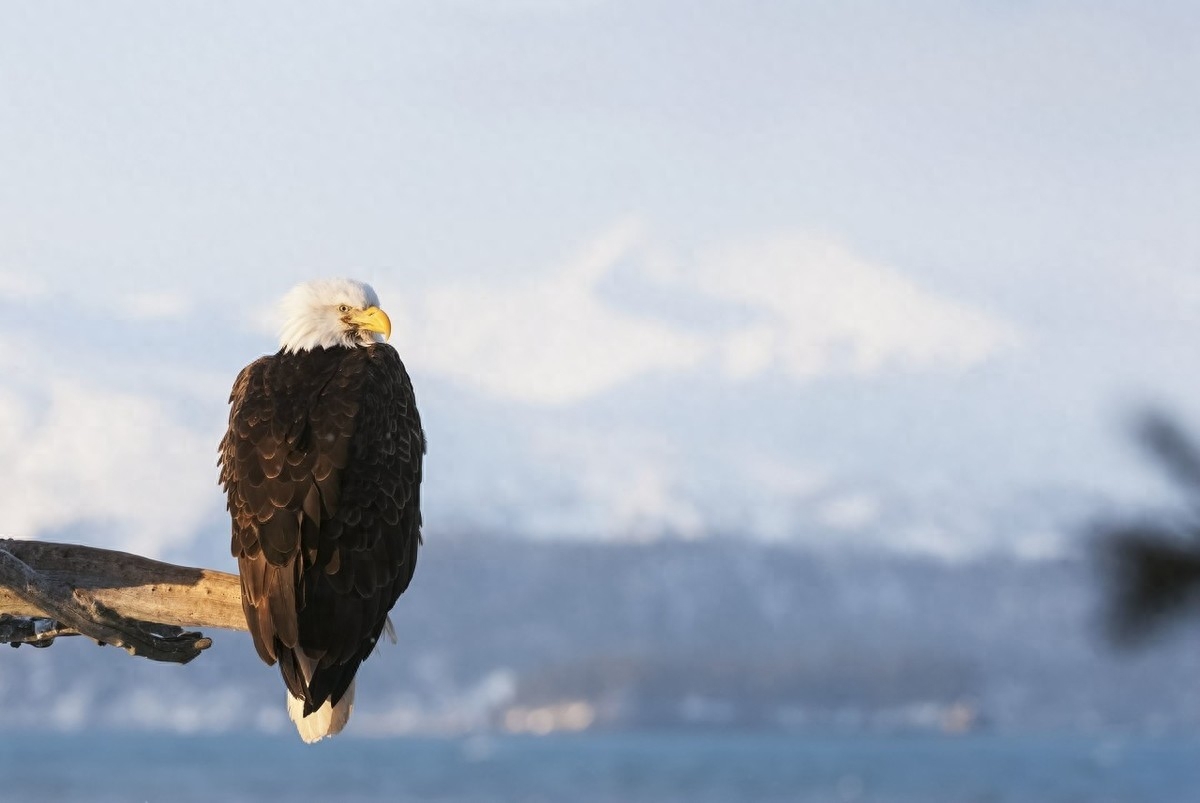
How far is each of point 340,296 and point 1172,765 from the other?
182m

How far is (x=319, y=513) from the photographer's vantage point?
722 cm

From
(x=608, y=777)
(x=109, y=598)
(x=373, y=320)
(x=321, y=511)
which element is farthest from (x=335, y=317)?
(x=608, y=777)

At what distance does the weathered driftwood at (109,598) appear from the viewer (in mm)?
6883

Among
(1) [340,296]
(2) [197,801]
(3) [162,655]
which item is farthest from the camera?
(2) [197,801]

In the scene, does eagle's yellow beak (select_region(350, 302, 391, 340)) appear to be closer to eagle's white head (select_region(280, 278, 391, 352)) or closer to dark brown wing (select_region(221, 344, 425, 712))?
eagle's white head (select_region(280, 278, 391, 352))

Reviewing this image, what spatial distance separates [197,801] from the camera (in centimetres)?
12475

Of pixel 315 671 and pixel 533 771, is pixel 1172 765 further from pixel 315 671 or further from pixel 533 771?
pixel 315 671

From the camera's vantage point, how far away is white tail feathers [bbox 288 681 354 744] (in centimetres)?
745

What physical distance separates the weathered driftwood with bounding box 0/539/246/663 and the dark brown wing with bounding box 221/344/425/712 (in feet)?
0.80

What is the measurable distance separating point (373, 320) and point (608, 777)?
144278mm

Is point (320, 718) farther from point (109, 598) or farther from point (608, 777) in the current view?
point (608, 777)

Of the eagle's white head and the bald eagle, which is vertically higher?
the eagle's white head

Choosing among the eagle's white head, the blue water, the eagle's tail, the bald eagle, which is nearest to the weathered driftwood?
the bald eagle

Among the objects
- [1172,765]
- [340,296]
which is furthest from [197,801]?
[340,296]
